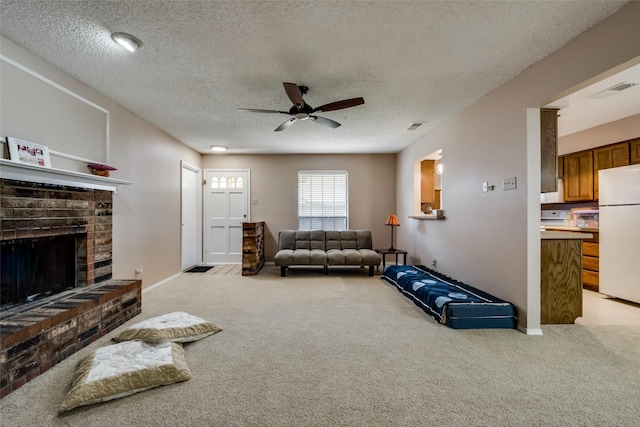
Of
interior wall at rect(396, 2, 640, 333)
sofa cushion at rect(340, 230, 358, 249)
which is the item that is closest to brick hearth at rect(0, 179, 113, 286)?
sofa cushion at rect(340, 230, 358, 249)

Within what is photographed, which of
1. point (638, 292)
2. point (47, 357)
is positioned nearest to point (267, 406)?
point (47, 357)

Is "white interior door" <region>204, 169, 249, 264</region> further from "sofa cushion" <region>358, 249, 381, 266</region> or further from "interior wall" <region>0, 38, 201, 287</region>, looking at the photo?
"sofa cushion" <region>358, 249, 381, 266</region>

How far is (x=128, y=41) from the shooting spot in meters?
2.13

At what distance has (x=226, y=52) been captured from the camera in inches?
91.7

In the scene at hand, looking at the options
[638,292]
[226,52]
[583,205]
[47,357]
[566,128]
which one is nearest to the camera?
[47,357]

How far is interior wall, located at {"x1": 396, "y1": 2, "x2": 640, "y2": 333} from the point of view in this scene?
1996mm

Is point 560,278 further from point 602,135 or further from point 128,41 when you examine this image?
point 128,41

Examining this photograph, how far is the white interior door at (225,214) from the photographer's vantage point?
6145 millimetres

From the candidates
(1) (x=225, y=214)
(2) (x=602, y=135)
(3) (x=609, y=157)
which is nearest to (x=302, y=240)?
(1) (x=225, y=214)

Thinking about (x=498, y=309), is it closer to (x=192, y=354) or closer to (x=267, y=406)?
(x=267, y=406)

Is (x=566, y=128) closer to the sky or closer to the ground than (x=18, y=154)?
closer to the sky

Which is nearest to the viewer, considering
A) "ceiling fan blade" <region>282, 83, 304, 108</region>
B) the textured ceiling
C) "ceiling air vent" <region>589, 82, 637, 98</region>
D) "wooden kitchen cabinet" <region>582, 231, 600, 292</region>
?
the textured ceiling

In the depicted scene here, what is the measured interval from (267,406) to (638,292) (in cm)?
446

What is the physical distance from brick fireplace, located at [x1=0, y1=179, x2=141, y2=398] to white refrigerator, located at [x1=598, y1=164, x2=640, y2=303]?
227 inches
